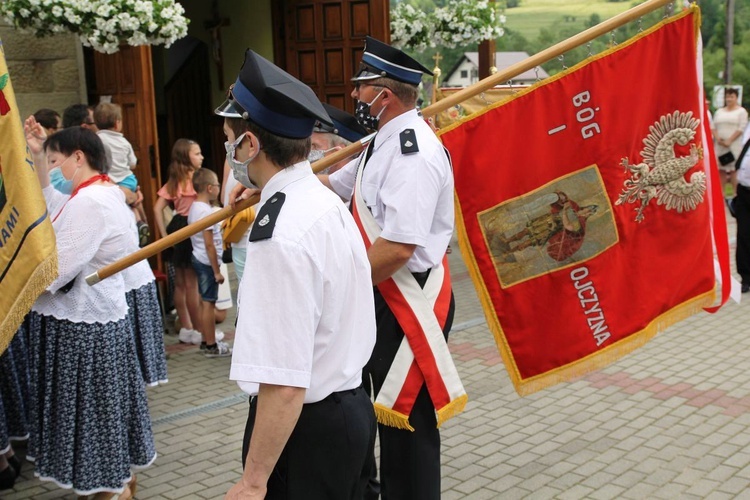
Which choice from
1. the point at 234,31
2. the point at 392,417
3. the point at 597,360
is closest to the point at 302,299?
the point at 392,417

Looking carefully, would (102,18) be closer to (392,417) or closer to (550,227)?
(550,227)

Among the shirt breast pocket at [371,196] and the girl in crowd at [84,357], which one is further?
the girl in crowd at [84,357]

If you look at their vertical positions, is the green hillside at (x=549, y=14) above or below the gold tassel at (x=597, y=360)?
above

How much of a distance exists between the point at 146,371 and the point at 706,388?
3.82 m

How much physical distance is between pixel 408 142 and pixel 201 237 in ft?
13.6

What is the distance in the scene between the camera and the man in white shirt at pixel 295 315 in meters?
2.31


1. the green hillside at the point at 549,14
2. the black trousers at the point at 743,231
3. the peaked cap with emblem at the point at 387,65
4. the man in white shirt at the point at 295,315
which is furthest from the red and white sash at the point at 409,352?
the green hillside at the point at 549,14

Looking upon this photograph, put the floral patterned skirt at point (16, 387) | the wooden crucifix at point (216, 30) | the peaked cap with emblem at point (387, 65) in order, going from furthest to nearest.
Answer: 1. the wooden crucifix at point (216, 30)
2. the floral patterned skirt at point (16, 387)
3. the peaked cap with emblem at point (387, 65)

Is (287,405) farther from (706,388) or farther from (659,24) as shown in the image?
(706,388)

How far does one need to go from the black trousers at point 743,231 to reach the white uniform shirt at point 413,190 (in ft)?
21.1

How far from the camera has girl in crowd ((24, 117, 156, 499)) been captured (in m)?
4.26

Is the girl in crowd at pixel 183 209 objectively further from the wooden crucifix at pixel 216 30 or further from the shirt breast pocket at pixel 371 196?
the wooden crucifix at pixel 216 30

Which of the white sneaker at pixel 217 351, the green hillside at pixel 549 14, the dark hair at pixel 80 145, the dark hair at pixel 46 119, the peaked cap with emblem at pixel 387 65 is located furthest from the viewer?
the green hillside at pixel 549 14

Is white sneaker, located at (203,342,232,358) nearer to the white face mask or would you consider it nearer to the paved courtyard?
the paved courtyard
